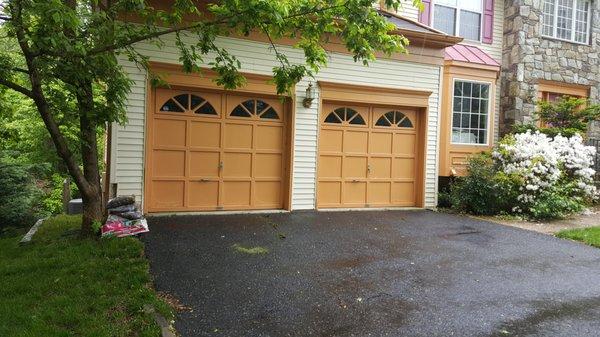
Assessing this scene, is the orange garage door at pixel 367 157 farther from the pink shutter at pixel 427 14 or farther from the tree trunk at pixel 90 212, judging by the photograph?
the tree trunk at pixel 90 212

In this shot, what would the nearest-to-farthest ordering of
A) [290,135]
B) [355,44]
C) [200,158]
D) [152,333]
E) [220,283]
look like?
[152,333] → [220,283] → [355,44] → [200,158] → [290,135]

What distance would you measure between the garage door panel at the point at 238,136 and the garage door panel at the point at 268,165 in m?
0.36

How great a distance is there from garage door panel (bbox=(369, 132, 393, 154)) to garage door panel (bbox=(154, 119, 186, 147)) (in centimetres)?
422

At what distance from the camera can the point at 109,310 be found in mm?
3826

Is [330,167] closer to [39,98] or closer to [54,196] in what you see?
[39,98]

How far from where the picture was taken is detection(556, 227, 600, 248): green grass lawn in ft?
24.2

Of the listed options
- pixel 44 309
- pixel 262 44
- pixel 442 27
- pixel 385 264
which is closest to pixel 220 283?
pixel 44 309

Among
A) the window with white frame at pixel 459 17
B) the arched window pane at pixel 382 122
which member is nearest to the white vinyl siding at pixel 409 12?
the window with white frame at pixel 459 17

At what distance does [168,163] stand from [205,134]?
907 millimetres

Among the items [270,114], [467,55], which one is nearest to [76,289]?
[270,114]

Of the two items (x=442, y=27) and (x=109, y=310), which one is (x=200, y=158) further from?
(x=442, y=27)

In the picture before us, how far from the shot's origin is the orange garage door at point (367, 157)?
9711 millimetres

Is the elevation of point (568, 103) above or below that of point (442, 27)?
below

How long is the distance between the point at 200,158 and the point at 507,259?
223 inches
